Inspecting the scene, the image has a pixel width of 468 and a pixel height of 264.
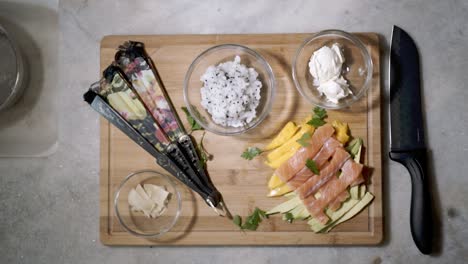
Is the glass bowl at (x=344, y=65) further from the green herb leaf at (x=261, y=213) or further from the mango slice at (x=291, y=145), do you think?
the green herb leaf at (x=261, y=213)

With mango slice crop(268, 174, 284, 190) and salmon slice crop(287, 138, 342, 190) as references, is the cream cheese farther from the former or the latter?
mango slice crop(268, 174, 284, 190)

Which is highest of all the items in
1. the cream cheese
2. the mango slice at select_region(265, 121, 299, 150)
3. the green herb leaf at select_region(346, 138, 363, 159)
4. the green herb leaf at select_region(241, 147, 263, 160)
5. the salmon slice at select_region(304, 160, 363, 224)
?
the cream cheese

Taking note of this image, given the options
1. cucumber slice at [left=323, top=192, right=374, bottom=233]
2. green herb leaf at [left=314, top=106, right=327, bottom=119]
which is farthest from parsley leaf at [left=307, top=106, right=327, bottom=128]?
cucumber slice at [left=323, top=192, right=374, bottom=233]

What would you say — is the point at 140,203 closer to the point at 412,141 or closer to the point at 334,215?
the point at 334,215

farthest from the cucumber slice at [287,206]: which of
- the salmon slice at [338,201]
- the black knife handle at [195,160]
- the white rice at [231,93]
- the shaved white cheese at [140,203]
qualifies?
the shaved white cheese at [140,203]

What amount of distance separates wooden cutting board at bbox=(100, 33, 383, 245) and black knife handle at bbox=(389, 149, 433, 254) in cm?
11

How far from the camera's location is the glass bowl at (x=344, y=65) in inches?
67.4

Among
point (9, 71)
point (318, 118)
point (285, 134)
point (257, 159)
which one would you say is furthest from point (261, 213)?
point (9, 71)

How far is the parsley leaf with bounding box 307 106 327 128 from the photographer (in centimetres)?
171

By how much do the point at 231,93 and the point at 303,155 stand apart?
13.7 inches

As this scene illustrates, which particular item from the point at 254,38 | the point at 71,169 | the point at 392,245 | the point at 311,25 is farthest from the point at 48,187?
the point at 392,245

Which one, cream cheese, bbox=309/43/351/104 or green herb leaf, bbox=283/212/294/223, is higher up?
cream cheese, bbox=309/43/351/104

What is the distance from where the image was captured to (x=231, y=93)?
1.63 meters

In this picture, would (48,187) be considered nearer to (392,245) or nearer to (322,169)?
(322,169)
